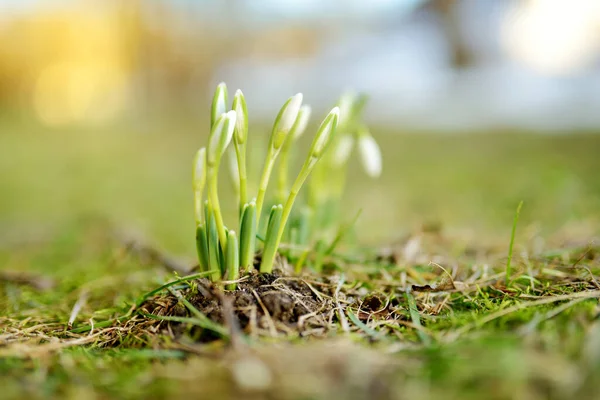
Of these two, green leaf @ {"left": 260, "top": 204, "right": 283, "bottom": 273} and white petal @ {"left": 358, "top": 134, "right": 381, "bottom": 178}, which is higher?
white petal @ {"left": 358, "top": 134, "right": 381, "bottom": 178}

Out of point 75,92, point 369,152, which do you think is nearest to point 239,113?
point 369,152

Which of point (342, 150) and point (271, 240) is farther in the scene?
point (342, 150)

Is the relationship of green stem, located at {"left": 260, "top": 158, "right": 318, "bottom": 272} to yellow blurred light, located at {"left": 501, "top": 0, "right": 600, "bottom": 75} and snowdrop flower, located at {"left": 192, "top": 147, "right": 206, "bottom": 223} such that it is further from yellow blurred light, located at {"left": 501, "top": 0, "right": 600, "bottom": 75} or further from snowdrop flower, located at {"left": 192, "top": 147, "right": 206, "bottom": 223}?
yellow blurred light, located at {"left": 501, "top": 0, "right": 600, "bottom": 75}

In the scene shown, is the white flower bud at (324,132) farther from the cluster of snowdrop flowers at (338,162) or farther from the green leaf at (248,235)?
the cluster of snowdrop flowers at (338,162)

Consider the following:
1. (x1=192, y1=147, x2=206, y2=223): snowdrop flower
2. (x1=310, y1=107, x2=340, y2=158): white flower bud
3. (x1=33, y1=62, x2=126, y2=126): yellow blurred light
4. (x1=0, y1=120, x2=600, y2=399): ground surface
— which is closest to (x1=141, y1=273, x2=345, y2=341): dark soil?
(x1=0, y1=120, x2=600, y2=399): ground surface

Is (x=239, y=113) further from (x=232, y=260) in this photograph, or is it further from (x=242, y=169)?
(x=232, y=260)

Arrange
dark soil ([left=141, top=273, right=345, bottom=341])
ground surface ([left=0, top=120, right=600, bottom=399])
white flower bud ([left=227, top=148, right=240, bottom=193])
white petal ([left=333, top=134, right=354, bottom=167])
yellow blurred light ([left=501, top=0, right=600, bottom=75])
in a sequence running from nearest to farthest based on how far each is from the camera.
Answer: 1. ground surface ([left=0, top=120, right=600, bottom=399])
2. dark soil ([left=141, top=273, right=345, bottom=341])
3. white flower bud ([left=227, top=148, right=240, bottom=193])
4. white petal ([left=333, top=134, right=354, bottom=167])
5. yellow blurred light ([left=501, top=0, right=600, bottom=75])

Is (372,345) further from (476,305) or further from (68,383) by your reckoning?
(68,383)

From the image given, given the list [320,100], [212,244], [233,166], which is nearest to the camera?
[212,244]
